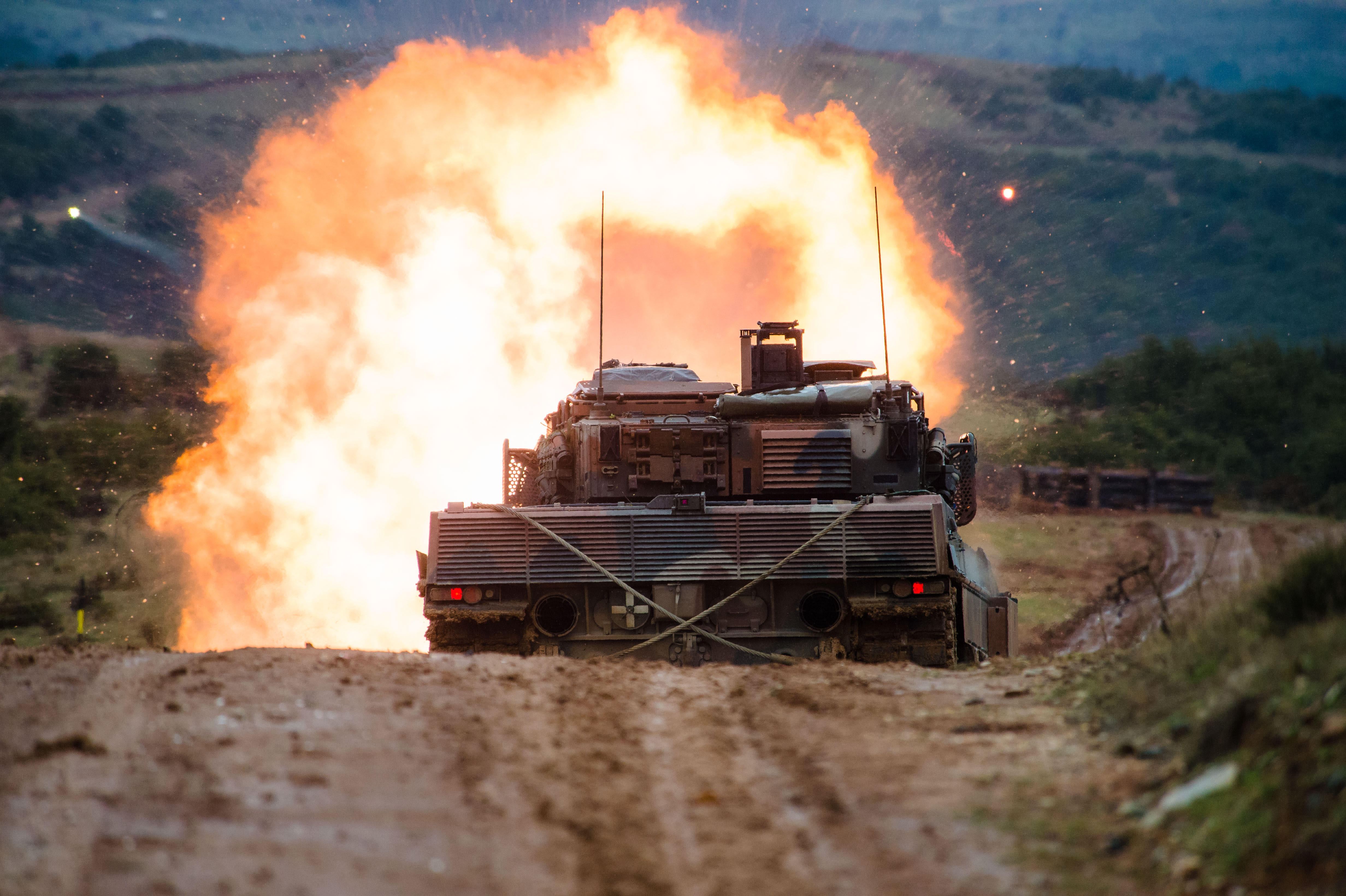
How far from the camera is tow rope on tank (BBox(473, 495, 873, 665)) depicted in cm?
1230

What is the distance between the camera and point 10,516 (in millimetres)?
34125

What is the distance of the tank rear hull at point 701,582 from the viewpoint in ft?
40.5

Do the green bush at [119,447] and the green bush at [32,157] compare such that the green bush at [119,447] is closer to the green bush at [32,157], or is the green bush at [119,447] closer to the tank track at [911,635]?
the tank track at [911,635]

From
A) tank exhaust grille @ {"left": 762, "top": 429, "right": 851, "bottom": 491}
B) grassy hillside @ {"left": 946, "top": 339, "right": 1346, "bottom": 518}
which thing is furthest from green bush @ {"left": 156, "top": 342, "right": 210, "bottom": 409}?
tank exhaust grille @ {"left": 762, "top": 429, "right": 851, "bottom": 491}

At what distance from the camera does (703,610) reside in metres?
12.6

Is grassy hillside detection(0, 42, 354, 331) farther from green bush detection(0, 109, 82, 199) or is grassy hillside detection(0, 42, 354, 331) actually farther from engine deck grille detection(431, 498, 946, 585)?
engine deck grille detection(431, 498, 946, 585)

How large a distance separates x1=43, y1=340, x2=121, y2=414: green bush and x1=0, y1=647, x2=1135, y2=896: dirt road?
33.2m

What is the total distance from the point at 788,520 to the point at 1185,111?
111 metres

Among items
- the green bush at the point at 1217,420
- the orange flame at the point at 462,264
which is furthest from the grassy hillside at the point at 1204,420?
the orange flame at the point at 462,264

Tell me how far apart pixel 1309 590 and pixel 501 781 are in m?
4.00

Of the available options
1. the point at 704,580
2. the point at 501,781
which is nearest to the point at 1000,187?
the point at 704,580

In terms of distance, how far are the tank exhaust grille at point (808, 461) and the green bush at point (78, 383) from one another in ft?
100

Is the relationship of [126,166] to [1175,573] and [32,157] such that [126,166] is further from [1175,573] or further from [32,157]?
[1175,573]

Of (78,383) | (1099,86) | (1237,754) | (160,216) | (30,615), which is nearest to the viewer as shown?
(1237,754)
